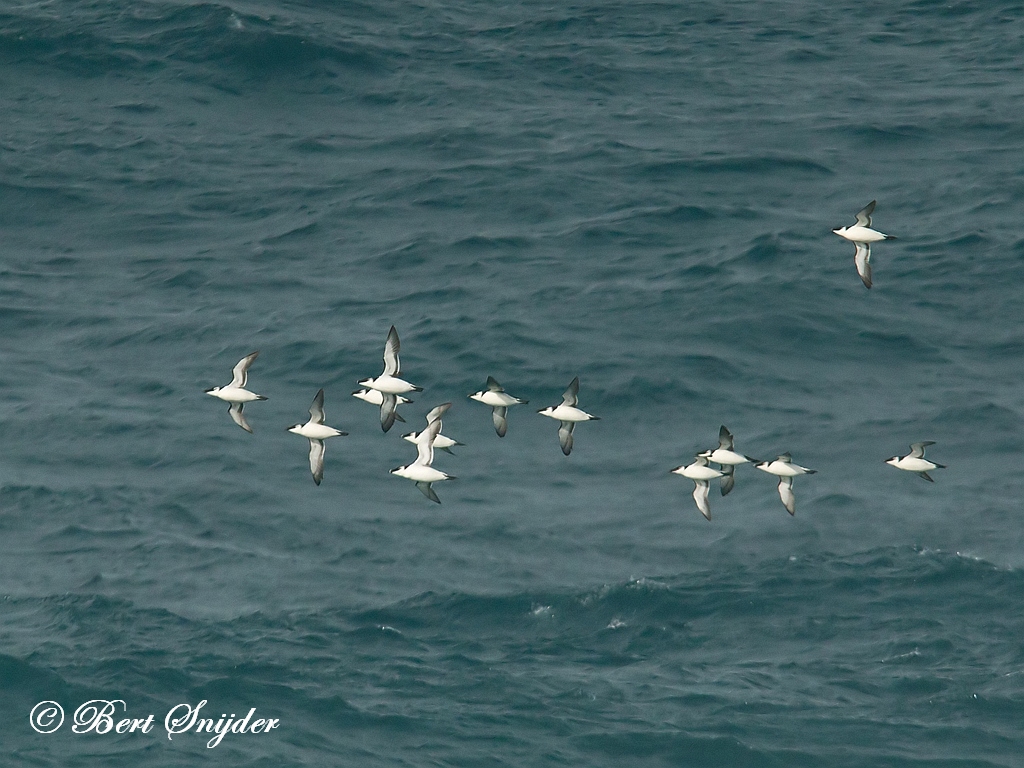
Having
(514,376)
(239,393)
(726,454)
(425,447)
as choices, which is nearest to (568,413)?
(425,447)

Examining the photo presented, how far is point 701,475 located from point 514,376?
8.55 meters

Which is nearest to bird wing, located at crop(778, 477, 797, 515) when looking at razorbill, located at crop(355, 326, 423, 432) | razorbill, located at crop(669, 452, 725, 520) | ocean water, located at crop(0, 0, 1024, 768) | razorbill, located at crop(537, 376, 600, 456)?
razorbill, located at crop(669, 452, 725, 520)

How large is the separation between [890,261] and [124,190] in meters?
23.9

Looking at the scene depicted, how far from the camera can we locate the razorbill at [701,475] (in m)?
44.5

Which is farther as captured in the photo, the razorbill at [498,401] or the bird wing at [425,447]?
the bird wing at [425,447]

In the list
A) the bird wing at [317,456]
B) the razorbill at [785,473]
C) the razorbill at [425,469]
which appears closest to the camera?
the razorbill at [785,473]

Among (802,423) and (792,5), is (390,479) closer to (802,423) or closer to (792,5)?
(802,423)

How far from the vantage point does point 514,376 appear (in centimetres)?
5159

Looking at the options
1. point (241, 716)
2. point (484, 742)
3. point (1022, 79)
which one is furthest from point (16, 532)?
point (1022, 79)

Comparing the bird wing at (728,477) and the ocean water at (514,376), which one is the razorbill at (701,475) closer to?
the bird wing at (728,477)

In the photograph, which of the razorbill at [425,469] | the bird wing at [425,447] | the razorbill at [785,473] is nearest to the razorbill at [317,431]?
the razorbill at [425,469]

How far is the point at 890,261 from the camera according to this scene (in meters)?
56.3

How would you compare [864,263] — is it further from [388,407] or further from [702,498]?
[388,407]

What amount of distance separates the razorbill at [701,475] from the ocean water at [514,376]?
1.73 meters
